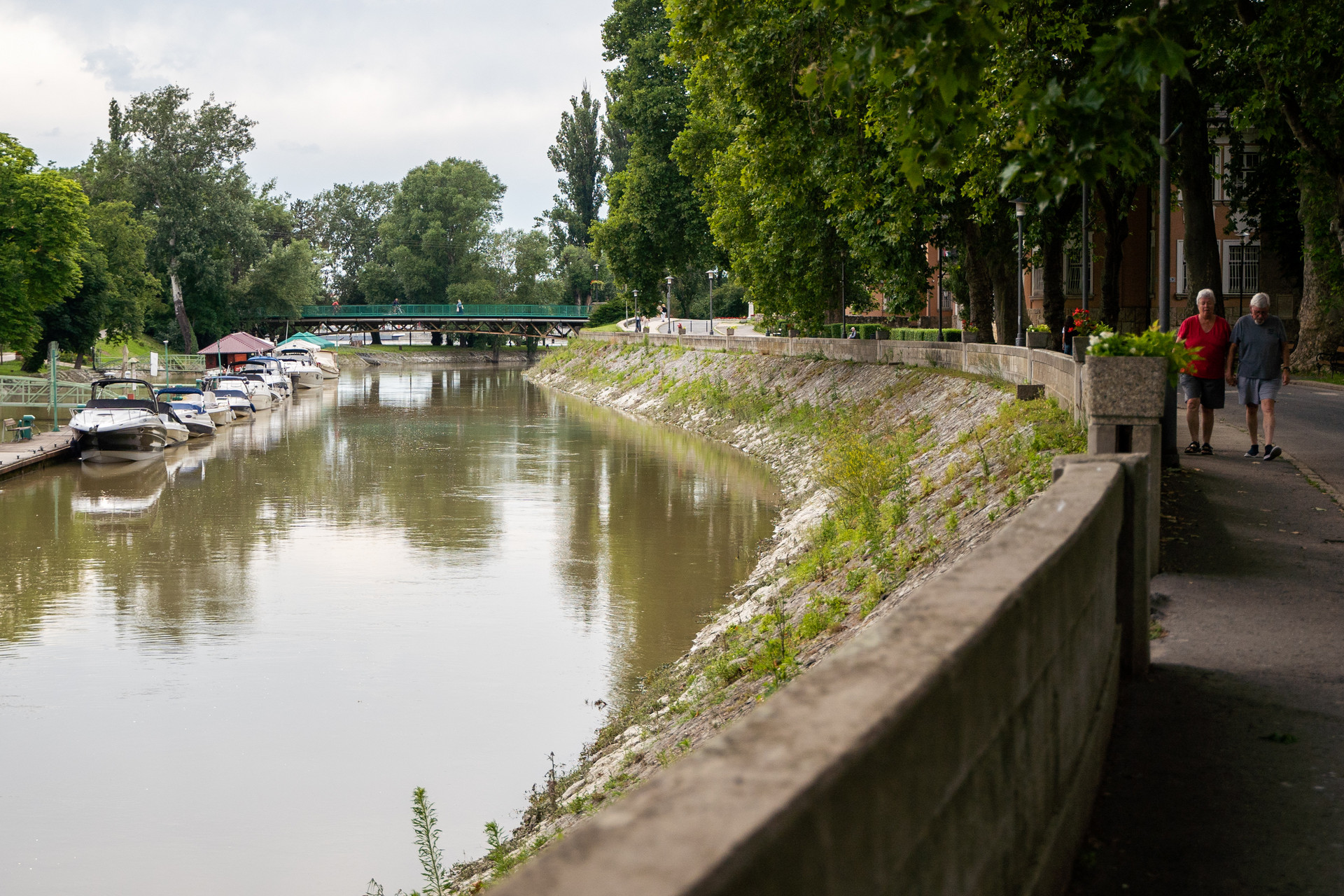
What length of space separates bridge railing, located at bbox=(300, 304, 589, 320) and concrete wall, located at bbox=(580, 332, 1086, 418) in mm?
67108

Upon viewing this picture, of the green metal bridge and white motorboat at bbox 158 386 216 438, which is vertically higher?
the green metal bridge

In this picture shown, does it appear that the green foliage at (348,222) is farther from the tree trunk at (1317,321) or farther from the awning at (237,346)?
the tree trunk at (1317,321)

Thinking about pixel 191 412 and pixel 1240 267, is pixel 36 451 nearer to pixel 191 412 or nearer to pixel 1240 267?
pixel 191 412

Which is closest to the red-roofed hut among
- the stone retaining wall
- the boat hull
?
the boat hull

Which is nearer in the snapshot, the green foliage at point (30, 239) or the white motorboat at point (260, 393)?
the green foliage at point (30, 239)

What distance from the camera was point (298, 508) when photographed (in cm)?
2973

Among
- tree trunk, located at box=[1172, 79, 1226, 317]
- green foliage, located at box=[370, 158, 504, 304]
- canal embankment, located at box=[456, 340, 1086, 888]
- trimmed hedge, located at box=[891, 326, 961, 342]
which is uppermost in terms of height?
green foliage, located at box=[370, 158, 504, 304]

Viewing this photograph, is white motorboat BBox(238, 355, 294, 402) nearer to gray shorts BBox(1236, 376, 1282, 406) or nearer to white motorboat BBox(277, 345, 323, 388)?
white motorboat BBox(277, 345, 323, 388)

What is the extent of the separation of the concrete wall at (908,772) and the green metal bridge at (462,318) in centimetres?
12033

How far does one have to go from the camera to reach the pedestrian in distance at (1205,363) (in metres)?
15.2

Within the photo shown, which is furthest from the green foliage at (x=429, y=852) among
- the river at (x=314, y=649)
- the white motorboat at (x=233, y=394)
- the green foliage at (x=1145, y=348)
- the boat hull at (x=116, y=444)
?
the white motorboat at (x=233, y=394)

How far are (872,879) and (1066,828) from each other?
2.47 metres

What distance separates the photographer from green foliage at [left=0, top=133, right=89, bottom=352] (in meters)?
59.2

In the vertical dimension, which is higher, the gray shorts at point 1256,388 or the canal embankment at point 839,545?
the gray shorts at point 1256,388
